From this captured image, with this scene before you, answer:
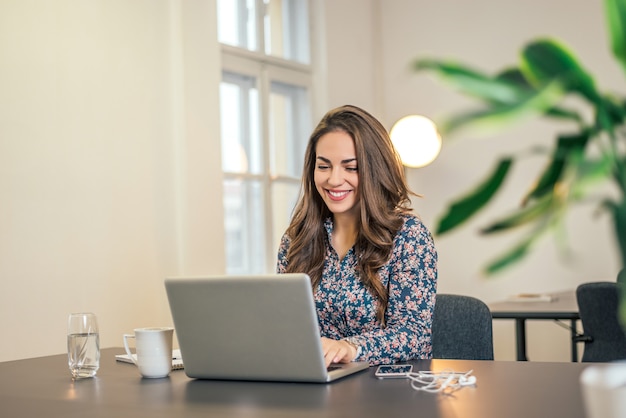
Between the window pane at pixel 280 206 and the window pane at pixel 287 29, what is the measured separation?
83 centimetres

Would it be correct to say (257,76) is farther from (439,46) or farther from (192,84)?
(439,46)

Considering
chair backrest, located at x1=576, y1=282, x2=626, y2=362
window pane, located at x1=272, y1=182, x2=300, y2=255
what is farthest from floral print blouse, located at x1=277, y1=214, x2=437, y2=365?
window pane, located at x1=272, y1=182, x2=300, y2=255

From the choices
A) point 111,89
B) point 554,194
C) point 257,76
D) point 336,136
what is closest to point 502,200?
point 257,76

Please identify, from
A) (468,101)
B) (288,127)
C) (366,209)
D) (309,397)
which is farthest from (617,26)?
(288,127)

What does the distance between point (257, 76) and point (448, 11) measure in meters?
1.50

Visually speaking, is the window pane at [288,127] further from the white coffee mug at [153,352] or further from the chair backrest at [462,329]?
the white coffee mug at [153,352]

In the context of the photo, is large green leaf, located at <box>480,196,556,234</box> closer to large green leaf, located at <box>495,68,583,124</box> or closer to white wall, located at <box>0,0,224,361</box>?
large green leaf, located at <box>495,68,583,124</box>

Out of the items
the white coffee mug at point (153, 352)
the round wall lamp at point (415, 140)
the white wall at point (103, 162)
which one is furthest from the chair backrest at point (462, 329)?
the round wall lamp at point (415, 140)

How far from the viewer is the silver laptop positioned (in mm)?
1509

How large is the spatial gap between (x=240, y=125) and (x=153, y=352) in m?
2.95

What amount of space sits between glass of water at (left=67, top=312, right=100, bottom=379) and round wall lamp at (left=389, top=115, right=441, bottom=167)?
3.52 meters

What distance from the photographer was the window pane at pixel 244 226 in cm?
448

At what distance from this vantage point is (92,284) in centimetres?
359

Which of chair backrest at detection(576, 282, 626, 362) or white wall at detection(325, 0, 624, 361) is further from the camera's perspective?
white wall at detection(325, 0, 624, 361)
